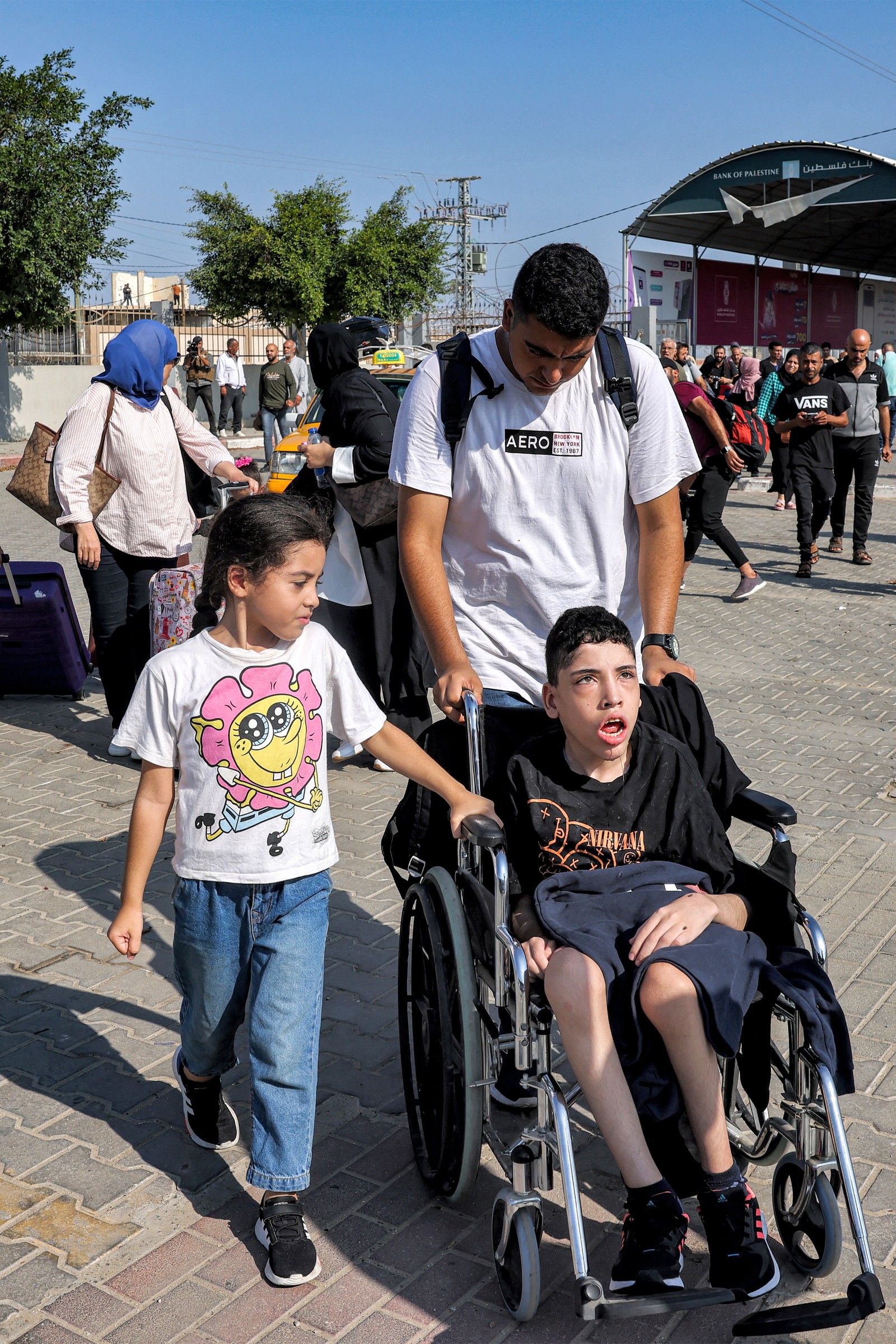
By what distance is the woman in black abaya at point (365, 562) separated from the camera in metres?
5.84

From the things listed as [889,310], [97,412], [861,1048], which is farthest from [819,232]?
[861,1048]

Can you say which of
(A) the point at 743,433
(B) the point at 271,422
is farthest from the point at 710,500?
(B) the point at 271,422

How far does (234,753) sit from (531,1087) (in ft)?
3.20

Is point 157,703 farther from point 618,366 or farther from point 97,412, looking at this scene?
point 97,412

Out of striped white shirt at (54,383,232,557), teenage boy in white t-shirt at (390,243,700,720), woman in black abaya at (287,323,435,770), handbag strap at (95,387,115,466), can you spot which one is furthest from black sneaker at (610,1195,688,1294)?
handbag strap at (95,387,115,466)

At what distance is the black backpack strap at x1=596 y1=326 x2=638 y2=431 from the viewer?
308 centimetres

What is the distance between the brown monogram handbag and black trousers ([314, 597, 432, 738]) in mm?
1137

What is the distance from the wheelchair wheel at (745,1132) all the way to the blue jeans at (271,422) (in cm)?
1815

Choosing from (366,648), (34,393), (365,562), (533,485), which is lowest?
(366,648)

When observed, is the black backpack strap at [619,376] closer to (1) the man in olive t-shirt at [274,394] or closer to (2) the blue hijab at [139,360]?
(2) the blue hijab at [139,360]

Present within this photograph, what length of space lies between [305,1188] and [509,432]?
1.83m

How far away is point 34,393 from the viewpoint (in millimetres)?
27047

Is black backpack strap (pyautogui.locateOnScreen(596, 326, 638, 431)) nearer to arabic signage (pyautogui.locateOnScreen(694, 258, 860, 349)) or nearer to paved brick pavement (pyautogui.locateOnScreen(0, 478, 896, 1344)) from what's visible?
paved brick pavement (pyautogui.locateOnScreen(0, 478, 896, 1344))

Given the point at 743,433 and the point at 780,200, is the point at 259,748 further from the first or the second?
the point at 780,200
